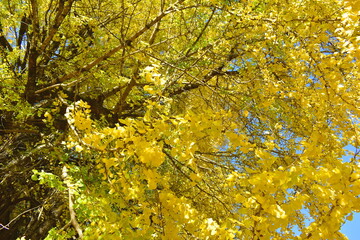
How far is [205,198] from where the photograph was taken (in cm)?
486

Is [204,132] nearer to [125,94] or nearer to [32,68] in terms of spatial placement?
[125,94]

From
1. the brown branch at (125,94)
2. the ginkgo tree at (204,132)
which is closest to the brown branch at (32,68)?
the ginkgo tree at (204,132)

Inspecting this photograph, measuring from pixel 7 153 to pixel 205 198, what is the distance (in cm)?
397

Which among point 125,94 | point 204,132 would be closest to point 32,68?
point 125,94

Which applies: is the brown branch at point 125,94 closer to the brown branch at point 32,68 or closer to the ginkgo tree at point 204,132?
the ginkgo tree at point 204,132

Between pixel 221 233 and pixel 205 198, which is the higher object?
pixel 205 198

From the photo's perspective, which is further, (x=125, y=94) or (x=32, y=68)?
(x=125, y=94)

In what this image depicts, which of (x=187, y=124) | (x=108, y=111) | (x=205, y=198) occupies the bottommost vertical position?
(x=187, y=124)

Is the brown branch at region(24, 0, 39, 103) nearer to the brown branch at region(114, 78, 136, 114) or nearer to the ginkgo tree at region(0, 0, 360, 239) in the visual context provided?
the ginkgo tree at region(0, 0, 360, 239)

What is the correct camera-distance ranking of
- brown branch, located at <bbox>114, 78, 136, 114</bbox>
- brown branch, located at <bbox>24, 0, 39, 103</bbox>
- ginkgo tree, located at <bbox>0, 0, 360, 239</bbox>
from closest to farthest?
ginkgo tree, located at <bbox>0, 0, 360, 239</bbox> < brown branch, located at <bbox>24, 0, 39, 103</bbox> < brown branch, located at <bbox>114, 78, 136, 114</bbox>

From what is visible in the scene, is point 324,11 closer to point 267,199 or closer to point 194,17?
point 194,17

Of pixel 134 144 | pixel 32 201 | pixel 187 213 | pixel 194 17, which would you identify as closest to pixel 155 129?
pixel 134 144

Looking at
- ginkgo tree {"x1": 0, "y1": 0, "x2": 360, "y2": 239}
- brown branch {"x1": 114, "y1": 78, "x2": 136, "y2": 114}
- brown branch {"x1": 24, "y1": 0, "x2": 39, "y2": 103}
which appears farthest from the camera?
brown branch {"x1": 114, "y1": 78, "x2": 136, "y2": 114}

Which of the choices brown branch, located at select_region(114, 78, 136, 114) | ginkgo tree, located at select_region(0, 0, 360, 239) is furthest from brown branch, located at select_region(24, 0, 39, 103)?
brown branch, located at select_region(114, 78, 136, 114)
